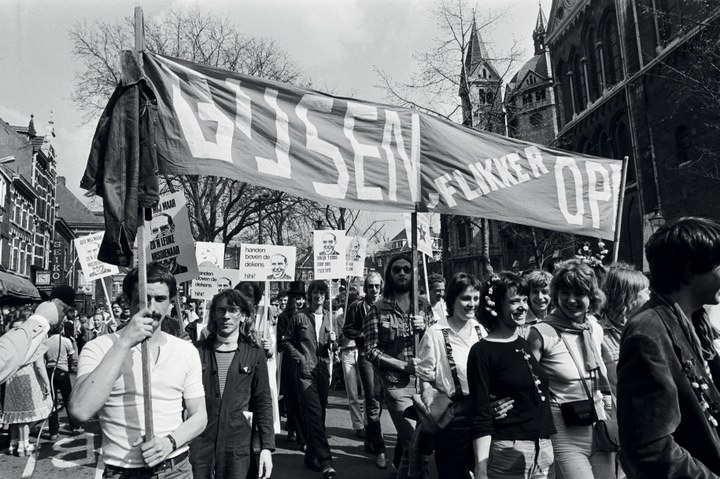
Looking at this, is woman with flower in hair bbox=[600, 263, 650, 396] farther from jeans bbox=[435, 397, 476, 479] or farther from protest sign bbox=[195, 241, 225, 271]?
protest sign bbox=[195, 241, 225, 271]

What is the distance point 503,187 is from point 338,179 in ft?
4.76

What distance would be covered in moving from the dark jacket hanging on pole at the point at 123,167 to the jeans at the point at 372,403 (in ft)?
13.7

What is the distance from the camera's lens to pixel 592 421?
3498mm

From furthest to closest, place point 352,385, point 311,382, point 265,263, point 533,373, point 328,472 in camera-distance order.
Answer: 1. point 265,263
2. point 352,385
3. point 311,382
4. point 328,472
5. point 533,373

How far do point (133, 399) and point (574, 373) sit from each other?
2605 mm

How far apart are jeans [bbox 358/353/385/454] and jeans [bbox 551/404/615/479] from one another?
3.18 meters

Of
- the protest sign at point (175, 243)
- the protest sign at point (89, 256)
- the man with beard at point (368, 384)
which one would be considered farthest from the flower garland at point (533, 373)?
the protest sign at point (89, 256)

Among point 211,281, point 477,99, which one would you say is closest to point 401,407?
point 211,281

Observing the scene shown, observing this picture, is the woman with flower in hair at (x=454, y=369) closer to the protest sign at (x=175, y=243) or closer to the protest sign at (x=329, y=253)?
the protest sign at (x=175, y=243)

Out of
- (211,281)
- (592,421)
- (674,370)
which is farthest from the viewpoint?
(211,281)

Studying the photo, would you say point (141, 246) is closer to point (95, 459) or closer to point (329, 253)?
point (95, 459)

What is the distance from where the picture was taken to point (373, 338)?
521cm

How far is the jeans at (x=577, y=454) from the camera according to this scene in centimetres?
345

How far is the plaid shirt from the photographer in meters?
5.15
